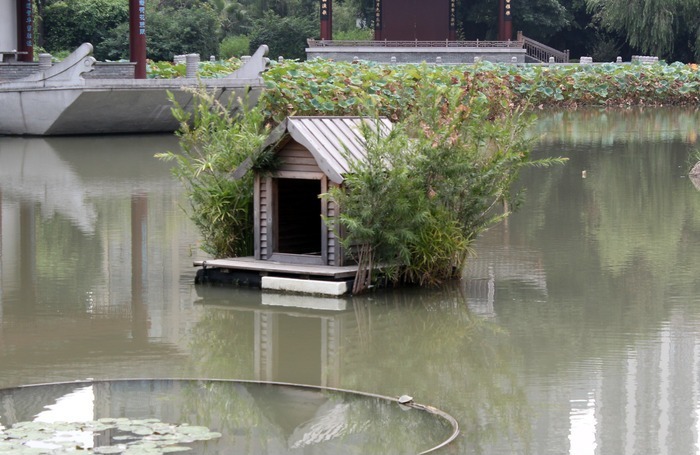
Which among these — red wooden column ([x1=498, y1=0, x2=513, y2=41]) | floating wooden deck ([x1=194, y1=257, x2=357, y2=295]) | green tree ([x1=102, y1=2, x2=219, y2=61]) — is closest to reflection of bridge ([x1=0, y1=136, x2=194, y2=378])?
floating wooden deck ([x1=194, y1=257, x2=357, y2=295])

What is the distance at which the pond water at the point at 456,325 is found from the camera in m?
7.47

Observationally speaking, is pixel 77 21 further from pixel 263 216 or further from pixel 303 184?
pixel 263 216

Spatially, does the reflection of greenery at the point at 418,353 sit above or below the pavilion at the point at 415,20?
below

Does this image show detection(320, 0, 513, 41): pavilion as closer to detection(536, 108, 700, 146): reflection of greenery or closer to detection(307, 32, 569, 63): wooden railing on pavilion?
detection(307, 32, 569, 63): wooden railing on pavilion

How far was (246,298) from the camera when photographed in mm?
10461

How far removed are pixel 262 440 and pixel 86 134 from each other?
2286cm

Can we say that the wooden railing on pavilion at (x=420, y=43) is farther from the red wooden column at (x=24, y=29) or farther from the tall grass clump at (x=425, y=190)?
the tall grass clump at (x=425, y=190)

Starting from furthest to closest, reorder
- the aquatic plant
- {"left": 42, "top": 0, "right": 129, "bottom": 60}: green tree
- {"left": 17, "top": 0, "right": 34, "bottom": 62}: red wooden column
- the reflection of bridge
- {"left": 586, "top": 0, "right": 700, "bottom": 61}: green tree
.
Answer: {"left": 42, "top": 0, "right": 129, "bottom": 60}: green tree
{"left": 586, "top": 0, "right": 700, "bottom": 61}: green tree
{"left": 17, "top": 0, "right": 34, "bottom": 62}: red wooden column
the reflection of bridge
the aquatic plant

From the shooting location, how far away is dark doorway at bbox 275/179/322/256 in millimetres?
11273

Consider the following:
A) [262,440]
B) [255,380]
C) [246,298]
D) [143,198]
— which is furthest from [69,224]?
[262,440]

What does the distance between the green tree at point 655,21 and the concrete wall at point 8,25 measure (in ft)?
71.3

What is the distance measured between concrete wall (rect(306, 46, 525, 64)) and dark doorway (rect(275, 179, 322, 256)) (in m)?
36.5

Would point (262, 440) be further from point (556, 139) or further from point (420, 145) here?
point (556, 139)

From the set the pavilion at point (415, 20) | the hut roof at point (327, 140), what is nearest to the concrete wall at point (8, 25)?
the pavilion at point (415, 20)
